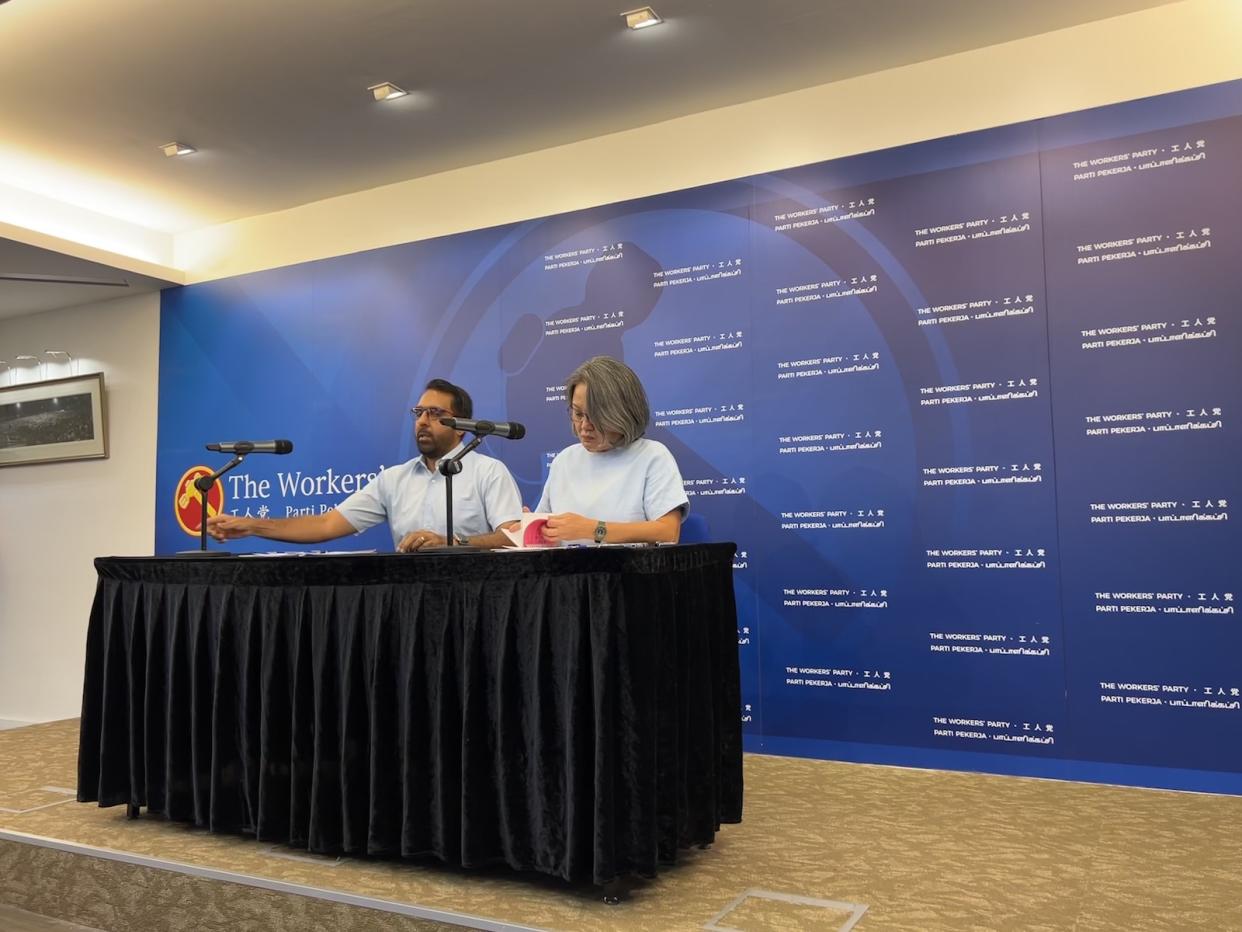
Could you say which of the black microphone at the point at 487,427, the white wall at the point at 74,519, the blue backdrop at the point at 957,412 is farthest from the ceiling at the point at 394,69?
the black microphone at the point at 487,427

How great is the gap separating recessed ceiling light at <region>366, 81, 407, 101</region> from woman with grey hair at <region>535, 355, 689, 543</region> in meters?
2.09

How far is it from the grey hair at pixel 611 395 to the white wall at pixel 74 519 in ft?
13.9

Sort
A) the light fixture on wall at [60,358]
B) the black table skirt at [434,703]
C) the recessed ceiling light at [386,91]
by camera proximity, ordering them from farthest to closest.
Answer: the light fixture on wall at [60,358], the recessed ceiling light at [386,91], the black table skirt at [434,703]

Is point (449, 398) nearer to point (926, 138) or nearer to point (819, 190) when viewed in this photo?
point (819, 190)

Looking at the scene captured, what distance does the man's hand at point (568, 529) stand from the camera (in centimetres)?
245

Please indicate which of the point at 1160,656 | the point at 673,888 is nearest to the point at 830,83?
the point at 1160,656

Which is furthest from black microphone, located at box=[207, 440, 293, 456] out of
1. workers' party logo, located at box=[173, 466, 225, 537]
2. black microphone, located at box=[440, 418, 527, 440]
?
workers' party logo, located at box=[173, 466, 225, 537]

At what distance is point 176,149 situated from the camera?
4.75 metres

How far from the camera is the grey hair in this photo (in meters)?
2.77

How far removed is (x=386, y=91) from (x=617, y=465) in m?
2.34

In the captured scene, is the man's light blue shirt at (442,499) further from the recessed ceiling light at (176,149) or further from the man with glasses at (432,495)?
the recessed ceiling light at (176,149)

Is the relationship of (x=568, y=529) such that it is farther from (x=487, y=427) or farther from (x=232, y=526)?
(x=232, y=526)

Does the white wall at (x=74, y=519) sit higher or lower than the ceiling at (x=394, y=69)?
lower

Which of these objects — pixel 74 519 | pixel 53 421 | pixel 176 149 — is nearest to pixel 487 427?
pixel 176 149
